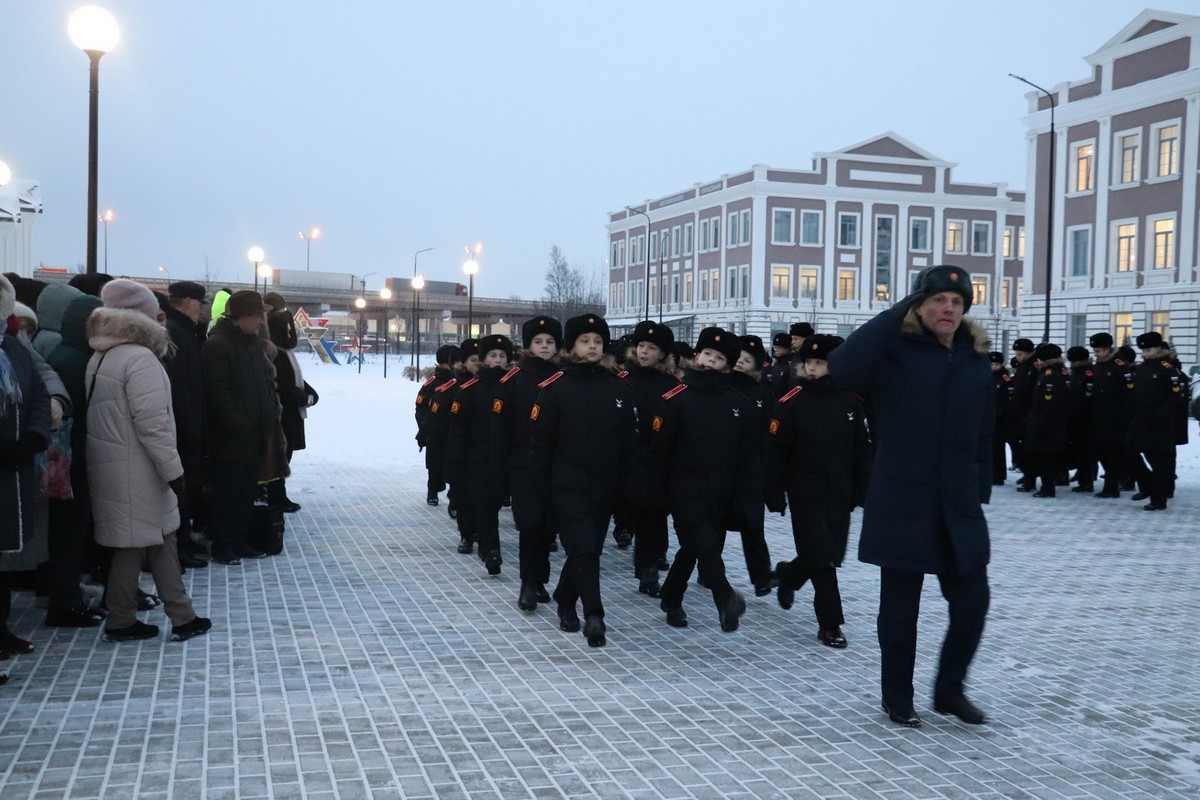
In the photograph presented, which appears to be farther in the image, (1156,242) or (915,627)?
(1156,242)

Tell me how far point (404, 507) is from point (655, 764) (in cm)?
821

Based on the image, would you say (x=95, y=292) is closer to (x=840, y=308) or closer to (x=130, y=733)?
(x=130, y=733)

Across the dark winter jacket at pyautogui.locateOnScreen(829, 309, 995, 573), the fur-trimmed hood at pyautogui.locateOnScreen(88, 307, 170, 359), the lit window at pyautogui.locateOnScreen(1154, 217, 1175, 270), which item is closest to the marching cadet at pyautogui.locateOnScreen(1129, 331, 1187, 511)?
the dark winter jacket at pyautogui.locateOnScreen(829, 309, 995, 573)

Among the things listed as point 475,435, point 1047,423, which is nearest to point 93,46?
point 475,435

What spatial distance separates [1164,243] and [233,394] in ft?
140

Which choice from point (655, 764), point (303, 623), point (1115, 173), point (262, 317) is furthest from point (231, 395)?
point (1115, 173)

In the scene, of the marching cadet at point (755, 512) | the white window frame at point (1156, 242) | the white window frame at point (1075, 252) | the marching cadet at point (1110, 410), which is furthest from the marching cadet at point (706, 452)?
the white window frame at point (1075, 252)

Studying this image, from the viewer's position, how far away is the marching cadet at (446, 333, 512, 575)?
8.74 metres

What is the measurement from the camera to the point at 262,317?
920 centimetres

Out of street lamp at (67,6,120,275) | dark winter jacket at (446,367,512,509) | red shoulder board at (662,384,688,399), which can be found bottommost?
dark winter jacket at (446,367,512,509)

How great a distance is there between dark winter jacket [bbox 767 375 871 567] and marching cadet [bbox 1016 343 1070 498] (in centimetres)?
865

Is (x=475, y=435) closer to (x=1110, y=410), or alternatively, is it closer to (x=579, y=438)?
(x=579, y=438)

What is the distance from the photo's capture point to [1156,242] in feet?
143

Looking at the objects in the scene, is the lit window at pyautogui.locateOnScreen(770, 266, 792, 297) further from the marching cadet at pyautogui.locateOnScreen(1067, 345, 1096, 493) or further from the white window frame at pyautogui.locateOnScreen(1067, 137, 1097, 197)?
the marching cadet at pyautogui.locateOnScreen(1067, 345, 1096, 493)
